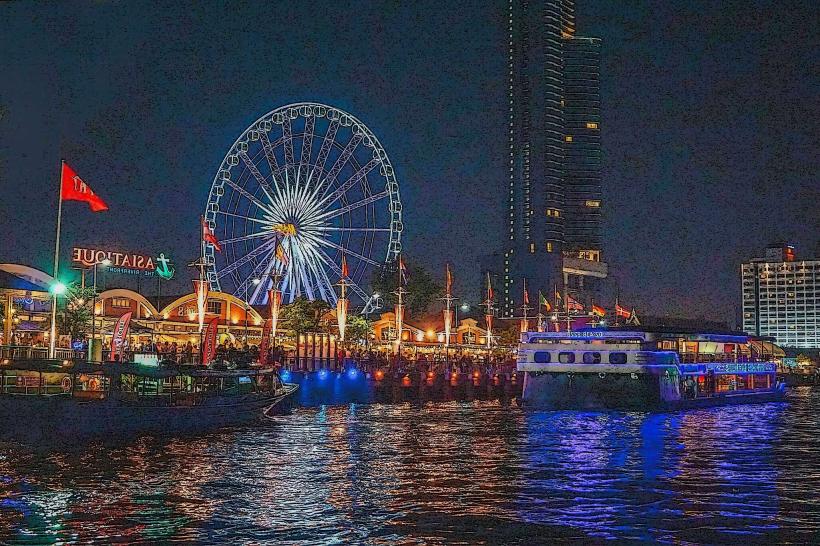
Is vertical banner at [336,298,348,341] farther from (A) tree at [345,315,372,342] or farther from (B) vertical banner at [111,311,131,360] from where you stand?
(B) vertical banner at [111,311,131,360]

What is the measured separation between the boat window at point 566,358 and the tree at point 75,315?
39.7 meters

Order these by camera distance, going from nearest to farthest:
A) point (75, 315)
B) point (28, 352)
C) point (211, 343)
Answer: point (28, 352) → point (211, 343) → point (75, 315)

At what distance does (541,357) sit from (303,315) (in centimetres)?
4546

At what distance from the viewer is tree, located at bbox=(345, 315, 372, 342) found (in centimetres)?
11750

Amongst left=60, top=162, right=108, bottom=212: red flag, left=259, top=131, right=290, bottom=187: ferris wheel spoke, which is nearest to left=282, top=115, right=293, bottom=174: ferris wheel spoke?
left=259, top=131, right=290, bottom=187: ferris wheel spoke

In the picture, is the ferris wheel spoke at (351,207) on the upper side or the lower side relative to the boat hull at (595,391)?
upper

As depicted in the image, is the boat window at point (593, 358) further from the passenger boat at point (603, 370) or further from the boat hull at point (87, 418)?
the boat hull at point (87, 418)

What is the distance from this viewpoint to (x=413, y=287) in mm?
158250

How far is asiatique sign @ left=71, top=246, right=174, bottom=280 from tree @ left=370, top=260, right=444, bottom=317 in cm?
5086

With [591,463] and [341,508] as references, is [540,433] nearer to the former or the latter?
[591,463]

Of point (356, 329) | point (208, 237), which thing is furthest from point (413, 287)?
point (208, 237)

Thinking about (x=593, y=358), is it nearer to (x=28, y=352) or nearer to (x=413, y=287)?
(x=28, y=352)

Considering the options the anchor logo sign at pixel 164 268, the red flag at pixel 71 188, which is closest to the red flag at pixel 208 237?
the anchor logo sign at pixel 164 268

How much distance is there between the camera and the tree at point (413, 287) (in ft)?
519
